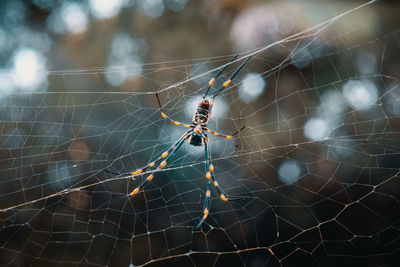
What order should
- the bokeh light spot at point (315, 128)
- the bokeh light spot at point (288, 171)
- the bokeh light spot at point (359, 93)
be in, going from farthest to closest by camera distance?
1. the bokeh light spot at point (288, 171)
2. the bokeh light spot at point (315, 128)
3. the bokeh light spot at point (359, 93)

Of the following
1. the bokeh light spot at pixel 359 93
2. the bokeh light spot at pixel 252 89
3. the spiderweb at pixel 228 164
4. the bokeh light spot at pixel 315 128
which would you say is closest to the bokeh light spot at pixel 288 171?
the spiderweb at pixel 228 164

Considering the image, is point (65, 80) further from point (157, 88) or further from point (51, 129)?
point (157, 88)

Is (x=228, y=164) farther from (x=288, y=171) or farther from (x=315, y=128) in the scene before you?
(x=315, y=128)

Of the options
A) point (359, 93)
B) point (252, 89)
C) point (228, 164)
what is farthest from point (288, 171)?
point (359, 93)

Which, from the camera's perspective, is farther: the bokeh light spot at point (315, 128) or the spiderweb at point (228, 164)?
the spiderweb at point (228, 164)

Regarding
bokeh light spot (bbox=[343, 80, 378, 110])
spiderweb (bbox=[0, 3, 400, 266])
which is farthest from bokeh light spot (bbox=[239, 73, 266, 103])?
bokeh light spot (bbox=[343, 80, 378, 110])

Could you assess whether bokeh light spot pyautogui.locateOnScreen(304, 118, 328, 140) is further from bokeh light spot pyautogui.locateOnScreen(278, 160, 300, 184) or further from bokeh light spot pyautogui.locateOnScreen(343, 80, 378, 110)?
bokeh light spot pyautogui.locateOnScreen(278, 160, 300, 184)

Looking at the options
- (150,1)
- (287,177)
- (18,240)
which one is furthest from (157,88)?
(18,240)

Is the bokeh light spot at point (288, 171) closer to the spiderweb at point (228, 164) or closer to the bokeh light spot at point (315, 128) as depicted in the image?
the spiderweb at point (228, 164)
